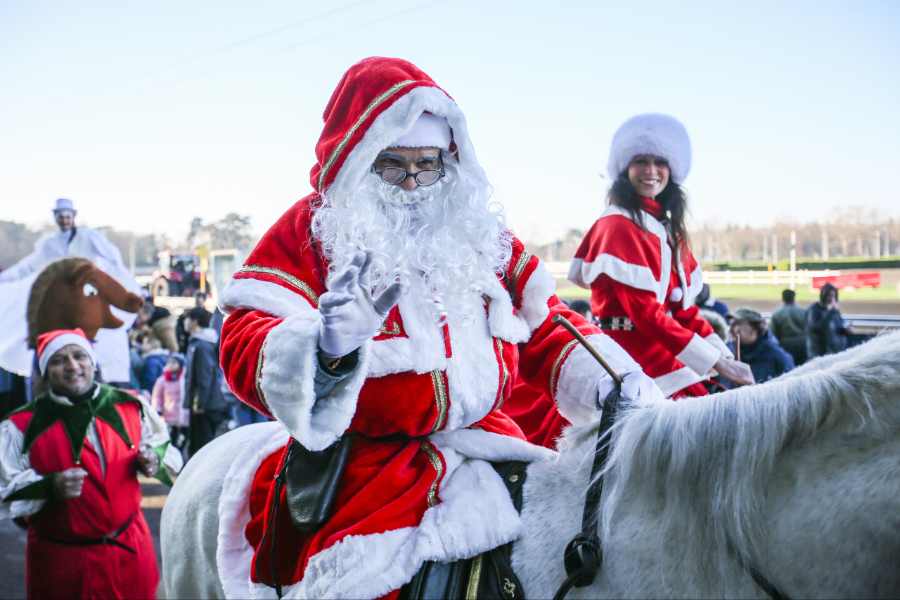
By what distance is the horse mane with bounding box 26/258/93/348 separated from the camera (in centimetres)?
581

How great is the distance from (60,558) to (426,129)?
303 centimetres

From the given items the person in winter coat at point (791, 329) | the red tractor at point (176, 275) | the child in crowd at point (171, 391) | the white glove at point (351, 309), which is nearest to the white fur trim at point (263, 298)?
the white glove at point (351, 309)

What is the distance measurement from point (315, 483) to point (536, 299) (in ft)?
2.72

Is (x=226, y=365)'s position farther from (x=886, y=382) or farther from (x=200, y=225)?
(x=200, y=225)

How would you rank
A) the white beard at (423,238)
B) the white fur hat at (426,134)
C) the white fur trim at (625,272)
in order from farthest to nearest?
the white fur trim at (625,272)
the white fur hat at (426,134)
the white beard at (423,238)

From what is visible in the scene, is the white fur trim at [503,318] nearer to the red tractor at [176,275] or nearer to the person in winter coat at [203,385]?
the person in winter coat at [203,385]

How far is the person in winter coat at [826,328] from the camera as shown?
905 cm

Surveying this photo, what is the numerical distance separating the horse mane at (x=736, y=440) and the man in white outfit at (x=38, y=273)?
5558mm

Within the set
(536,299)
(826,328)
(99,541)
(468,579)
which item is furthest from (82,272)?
(826,328)

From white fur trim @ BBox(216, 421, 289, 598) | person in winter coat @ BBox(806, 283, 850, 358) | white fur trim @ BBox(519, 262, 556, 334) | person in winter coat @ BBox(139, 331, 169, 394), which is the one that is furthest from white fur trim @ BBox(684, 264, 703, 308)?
person in winter coat @ BBox(139, 331, 169, 394)

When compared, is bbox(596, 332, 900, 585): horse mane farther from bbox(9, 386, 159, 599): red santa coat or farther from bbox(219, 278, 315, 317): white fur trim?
bbox(9, 386, 159, 599): red santa coat

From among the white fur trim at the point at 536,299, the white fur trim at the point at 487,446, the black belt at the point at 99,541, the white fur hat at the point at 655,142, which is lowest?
the black belt at the point at 99,541

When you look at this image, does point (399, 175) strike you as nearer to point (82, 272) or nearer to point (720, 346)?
point (720, 346)

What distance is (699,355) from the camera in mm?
3359
